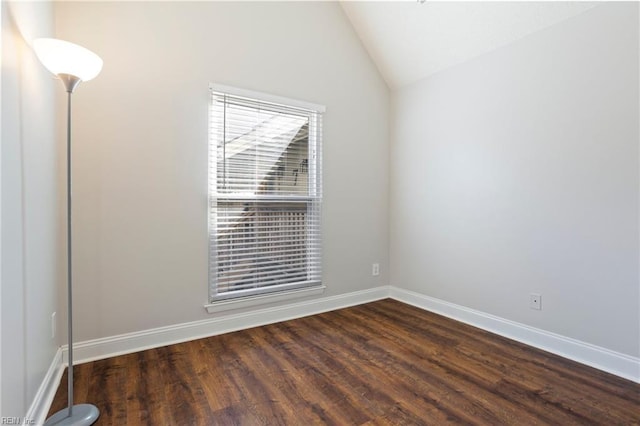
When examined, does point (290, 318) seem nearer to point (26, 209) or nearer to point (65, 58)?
point (26, 209)

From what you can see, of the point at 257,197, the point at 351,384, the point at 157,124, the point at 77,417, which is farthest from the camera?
the point at 257,197

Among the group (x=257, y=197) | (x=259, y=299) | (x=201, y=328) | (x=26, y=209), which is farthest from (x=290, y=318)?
(x=26, y=209)

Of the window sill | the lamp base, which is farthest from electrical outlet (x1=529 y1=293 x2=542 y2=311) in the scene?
the lamp base

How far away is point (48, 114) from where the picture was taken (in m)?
1.89

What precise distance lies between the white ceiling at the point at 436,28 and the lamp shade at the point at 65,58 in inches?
98.3

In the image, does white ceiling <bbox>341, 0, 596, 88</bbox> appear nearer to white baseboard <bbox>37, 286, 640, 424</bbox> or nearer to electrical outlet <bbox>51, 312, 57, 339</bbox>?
white baseboard <bbox>37, 286, 640, 424</bbox>

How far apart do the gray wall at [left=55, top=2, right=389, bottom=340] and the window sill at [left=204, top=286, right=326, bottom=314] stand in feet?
0.40

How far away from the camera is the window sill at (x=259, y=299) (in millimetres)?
2641

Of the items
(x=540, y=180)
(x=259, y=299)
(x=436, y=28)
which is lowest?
(x=259, y=299)

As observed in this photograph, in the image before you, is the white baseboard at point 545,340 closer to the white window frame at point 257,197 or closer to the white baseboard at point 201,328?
the white baseboard at point 201,328

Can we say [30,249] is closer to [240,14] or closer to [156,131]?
[156,131]

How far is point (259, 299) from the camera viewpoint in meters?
2.85

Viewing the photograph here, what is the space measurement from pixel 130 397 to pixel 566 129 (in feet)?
10.5

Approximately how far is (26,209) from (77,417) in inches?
39.7
